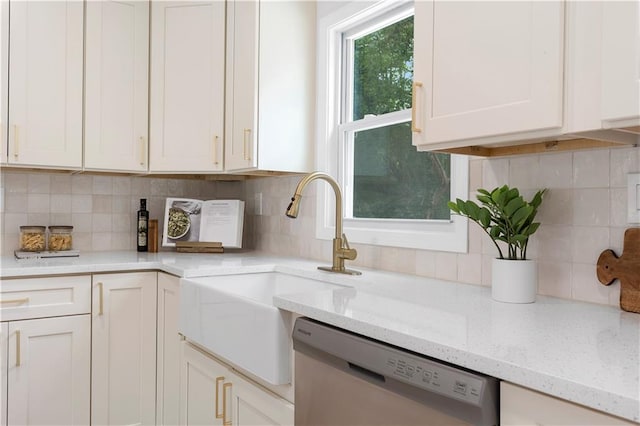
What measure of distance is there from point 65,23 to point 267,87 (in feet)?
3.33

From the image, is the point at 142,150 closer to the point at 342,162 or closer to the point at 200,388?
the point at 342,162

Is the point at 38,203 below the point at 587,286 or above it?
above

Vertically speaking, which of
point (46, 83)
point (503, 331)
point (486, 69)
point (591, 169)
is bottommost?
point (503, 331)

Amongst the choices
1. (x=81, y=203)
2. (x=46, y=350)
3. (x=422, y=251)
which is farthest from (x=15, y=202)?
(x=422, y=251)

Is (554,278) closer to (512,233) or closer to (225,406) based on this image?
(512,233)

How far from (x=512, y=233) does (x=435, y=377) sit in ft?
1.95

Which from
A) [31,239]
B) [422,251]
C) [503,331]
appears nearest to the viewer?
[503,331]

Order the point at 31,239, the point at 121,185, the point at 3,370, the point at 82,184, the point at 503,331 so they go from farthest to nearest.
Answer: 1. the point at 121,185
2. the point at 82,184
3. the point at 31,239
4. the point at 3,370
5. the point at 503,331

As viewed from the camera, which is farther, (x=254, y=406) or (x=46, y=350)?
(x=46, y=350)

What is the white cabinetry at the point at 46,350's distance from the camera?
80.8 inches

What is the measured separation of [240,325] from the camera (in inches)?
60.3

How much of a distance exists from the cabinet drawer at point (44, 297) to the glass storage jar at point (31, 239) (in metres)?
0.49

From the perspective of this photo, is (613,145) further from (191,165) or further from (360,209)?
(191,165)

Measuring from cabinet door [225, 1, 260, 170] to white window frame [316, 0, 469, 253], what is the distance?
1.11ft
